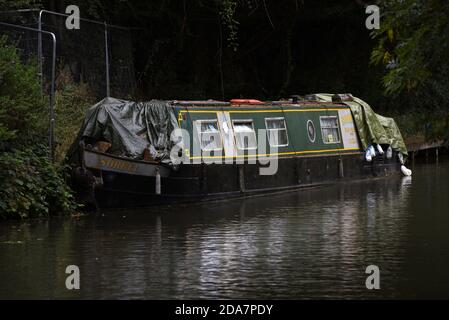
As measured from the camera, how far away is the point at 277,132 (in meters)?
22.8

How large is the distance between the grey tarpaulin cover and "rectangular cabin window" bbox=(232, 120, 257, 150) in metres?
1.97

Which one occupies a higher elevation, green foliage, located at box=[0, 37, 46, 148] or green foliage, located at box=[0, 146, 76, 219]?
green foliage, located at box=[0, 37, 46, 148]

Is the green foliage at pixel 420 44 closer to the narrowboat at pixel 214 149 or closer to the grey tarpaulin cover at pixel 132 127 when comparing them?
the narrowboat at pixel 214 149

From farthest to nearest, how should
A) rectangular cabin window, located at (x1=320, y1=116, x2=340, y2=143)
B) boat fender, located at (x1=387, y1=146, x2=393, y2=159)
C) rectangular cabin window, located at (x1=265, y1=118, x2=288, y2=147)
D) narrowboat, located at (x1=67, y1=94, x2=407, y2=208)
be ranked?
boat fender, located at (x1=387, y1=146, x2=393, y2=159) < rectangular cabin window, located at (x1=320, y1=116, x2=340, y2=143) < rectangular cabin window, located at (x1=265, y1=118, x2=288, y2=147) < narrowboat, located at (x1=67, y1=94, x2=407, y2=208)

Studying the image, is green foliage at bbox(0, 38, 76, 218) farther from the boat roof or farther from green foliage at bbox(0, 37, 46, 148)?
the boat roof

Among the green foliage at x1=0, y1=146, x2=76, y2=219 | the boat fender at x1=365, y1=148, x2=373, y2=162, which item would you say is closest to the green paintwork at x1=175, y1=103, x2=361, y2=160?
the boat fender at x1=365, y1=148, x2=373, y2=162

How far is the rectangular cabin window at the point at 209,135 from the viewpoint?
2062cm

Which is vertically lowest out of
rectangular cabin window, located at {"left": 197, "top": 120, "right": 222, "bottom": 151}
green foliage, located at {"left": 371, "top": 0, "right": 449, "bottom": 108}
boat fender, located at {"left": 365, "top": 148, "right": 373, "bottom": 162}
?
boat fender, located at {"left": 365, "top": 148, "right": 373, "bottom": 162}

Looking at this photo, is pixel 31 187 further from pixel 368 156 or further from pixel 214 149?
pixel 368 156

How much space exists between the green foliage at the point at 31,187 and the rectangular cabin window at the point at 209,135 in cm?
348

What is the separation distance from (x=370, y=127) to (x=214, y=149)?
21.9 feet

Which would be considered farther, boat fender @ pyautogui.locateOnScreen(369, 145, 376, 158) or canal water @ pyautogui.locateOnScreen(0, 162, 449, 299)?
boat fender @ pyautogui.locateOnScreen(369, 145, 376, 158)

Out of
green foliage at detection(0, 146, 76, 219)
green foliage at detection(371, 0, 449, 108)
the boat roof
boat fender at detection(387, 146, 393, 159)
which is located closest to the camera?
green foliage at detection(371, 0, 449, 108)

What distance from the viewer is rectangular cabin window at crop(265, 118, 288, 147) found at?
2258cm
